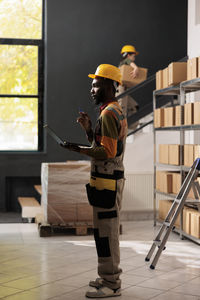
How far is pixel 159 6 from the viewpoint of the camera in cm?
1205

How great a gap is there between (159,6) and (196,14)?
333 centimetres

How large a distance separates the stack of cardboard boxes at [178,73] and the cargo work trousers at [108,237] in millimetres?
3250

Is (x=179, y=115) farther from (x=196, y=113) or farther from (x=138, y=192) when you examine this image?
(x=138, y=192)

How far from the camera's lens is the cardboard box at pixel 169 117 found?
→ 8.16m

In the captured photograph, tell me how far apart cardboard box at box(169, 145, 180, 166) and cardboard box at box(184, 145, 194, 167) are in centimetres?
22

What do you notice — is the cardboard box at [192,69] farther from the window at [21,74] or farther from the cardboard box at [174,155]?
the window at [21,74]

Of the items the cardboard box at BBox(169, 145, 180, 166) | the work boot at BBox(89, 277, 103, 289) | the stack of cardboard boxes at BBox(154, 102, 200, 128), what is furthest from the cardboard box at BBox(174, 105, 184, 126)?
the work boot at BBox(89, 277, 103, 289)

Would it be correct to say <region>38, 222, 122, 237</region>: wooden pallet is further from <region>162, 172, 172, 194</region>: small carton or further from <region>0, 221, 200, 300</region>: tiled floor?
<region>162, 172, 172, 194</region>: small carton

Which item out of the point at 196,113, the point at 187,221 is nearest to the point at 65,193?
the point at 187,221

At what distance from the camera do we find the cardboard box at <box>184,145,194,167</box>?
7.52 meters

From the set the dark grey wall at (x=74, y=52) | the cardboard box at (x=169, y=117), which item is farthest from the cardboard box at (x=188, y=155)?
the dark grey wall at (x=74, y=52)

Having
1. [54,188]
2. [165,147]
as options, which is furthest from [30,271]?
[165,147]

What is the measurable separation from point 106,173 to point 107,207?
0.29 m

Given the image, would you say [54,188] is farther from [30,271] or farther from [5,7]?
[5,7]
